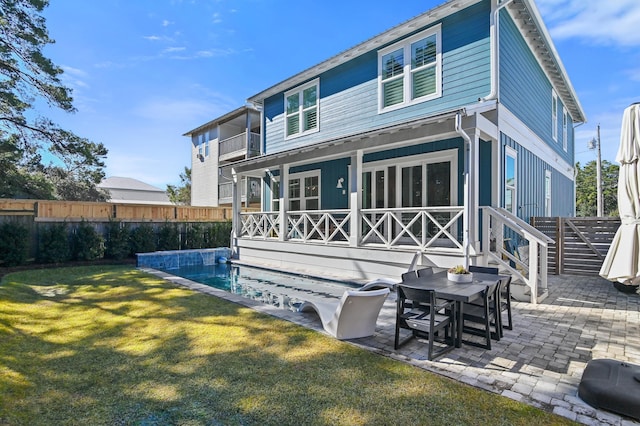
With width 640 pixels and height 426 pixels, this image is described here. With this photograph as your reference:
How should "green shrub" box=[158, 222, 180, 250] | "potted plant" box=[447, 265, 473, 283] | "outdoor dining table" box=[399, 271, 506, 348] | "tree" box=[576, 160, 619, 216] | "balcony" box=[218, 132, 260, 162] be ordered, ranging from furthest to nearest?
"tree" box=[576, 160, 619, 216], "balcony" box=[218, 132, 260, 162], "green shrub" box=[158, 222, 180, 250], "potted plant" box=[447, 265, 473, 283], "outdoor dining table" box=[399, 271, 506, 348]

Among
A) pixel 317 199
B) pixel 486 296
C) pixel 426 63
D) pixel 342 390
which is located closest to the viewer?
pixel 342 390

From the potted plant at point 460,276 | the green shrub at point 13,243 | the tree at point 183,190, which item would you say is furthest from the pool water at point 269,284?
the tree at point 183,190

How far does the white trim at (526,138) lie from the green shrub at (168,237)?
11757 mm

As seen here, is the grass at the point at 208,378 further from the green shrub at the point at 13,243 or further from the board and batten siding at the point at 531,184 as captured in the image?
the board and batten siding at the point at 531,184

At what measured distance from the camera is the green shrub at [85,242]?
10.9 m

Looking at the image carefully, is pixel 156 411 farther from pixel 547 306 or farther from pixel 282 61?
pixel 282 61

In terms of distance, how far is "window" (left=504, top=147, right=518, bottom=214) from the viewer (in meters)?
8.12

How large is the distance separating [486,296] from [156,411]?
3.59 meters

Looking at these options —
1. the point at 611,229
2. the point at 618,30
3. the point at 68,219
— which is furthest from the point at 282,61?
the point at 611,229

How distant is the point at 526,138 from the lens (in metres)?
9.48

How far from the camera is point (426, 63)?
28.7 ft

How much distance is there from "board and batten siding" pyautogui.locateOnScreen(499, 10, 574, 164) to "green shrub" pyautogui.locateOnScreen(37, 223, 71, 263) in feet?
43.8

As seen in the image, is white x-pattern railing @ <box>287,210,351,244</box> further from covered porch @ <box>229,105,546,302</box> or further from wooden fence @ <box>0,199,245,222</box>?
wooden fence @ <box>0,199,245,222</box>

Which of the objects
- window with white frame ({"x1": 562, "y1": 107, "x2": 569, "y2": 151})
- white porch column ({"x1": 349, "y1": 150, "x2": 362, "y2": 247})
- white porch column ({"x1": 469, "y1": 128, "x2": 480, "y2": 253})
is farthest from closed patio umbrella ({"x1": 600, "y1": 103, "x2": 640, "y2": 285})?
window with white frame ({"x1": 562, "y1": 107, "x2": 569, "y2": 151})
